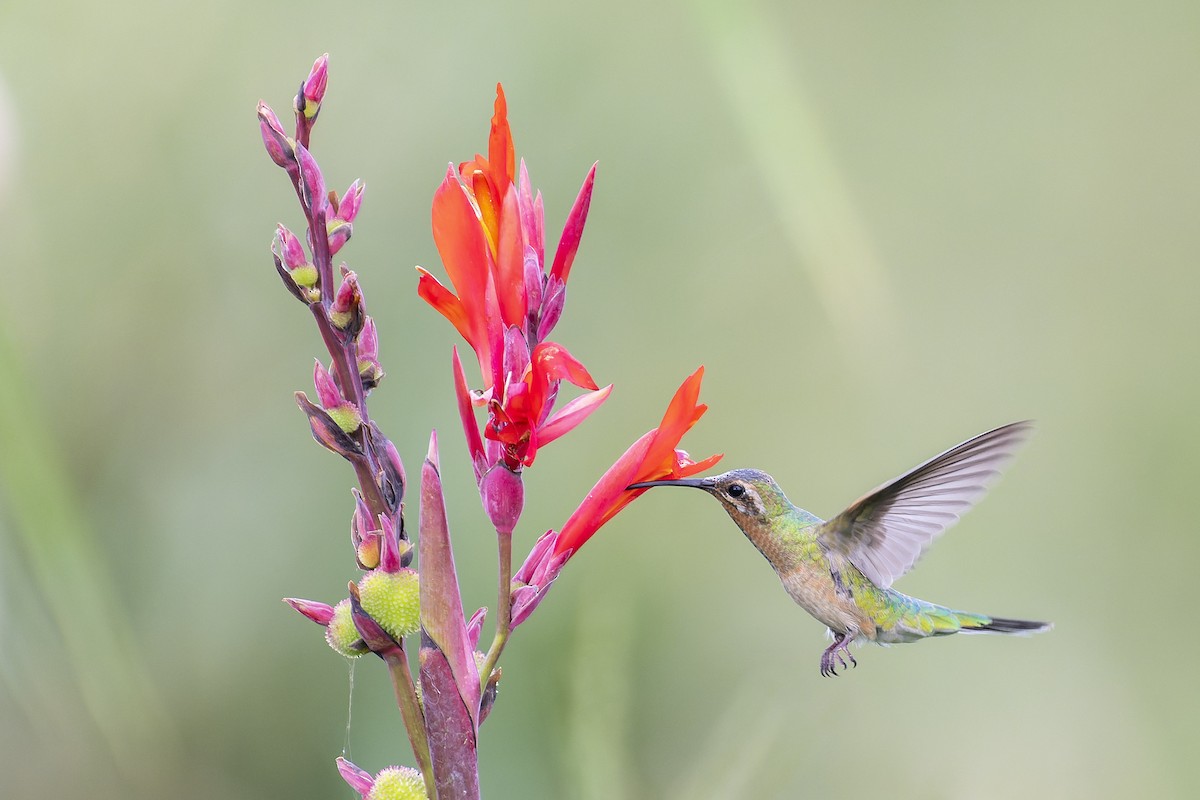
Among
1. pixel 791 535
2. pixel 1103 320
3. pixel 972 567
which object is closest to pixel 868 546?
pixel 791 535

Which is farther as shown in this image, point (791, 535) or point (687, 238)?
point (687, 238)

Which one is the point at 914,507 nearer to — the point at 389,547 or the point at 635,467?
the point at 635,467

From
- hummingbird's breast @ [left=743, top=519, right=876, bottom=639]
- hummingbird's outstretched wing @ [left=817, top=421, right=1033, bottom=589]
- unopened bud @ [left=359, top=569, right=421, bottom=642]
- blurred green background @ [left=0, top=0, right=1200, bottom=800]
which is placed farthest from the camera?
blurred green background @ [left=0, top=0, right=1200, bottom=800]

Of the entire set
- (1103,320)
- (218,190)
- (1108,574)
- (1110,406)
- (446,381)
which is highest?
(218,190)

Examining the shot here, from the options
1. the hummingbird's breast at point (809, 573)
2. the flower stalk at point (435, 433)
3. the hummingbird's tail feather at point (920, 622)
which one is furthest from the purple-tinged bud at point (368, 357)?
the hummingbird's tail feather at point (920, 622)

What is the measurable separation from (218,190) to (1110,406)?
1.29 m

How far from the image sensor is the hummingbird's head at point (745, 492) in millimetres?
738

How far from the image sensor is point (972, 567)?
1.37 meters

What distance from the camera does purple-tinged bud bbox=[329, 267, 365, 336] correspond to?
415mm

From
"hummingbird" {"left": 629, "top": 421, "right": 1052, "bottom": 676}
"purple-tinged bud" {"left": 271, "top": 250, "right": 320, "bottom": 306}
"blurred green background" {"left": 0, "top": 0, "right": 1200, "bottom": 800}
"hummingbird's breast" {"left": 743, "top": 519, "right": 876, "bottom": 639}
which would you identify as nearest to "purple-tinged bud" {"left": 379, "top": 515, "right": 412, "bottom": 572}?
"purple-tinged bud" {"left": 271, "top": 250, "right": 320, "bottom": 306}

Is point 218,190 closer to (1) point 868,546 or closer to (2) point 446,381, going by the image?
(2) point 446,381

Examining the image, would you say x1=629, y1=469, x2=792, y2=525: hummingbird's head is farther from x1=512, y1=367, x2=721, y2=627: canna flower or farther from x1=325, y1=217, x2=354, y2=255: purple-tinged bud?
x1=325, y1=217, x2=354, y2=255: purple-tinged bud

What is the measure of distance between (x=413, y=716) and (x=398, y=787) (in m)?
0.03

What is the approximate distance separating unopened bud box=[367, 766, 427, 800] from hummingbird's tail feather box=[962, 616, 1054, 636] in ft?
1.89
